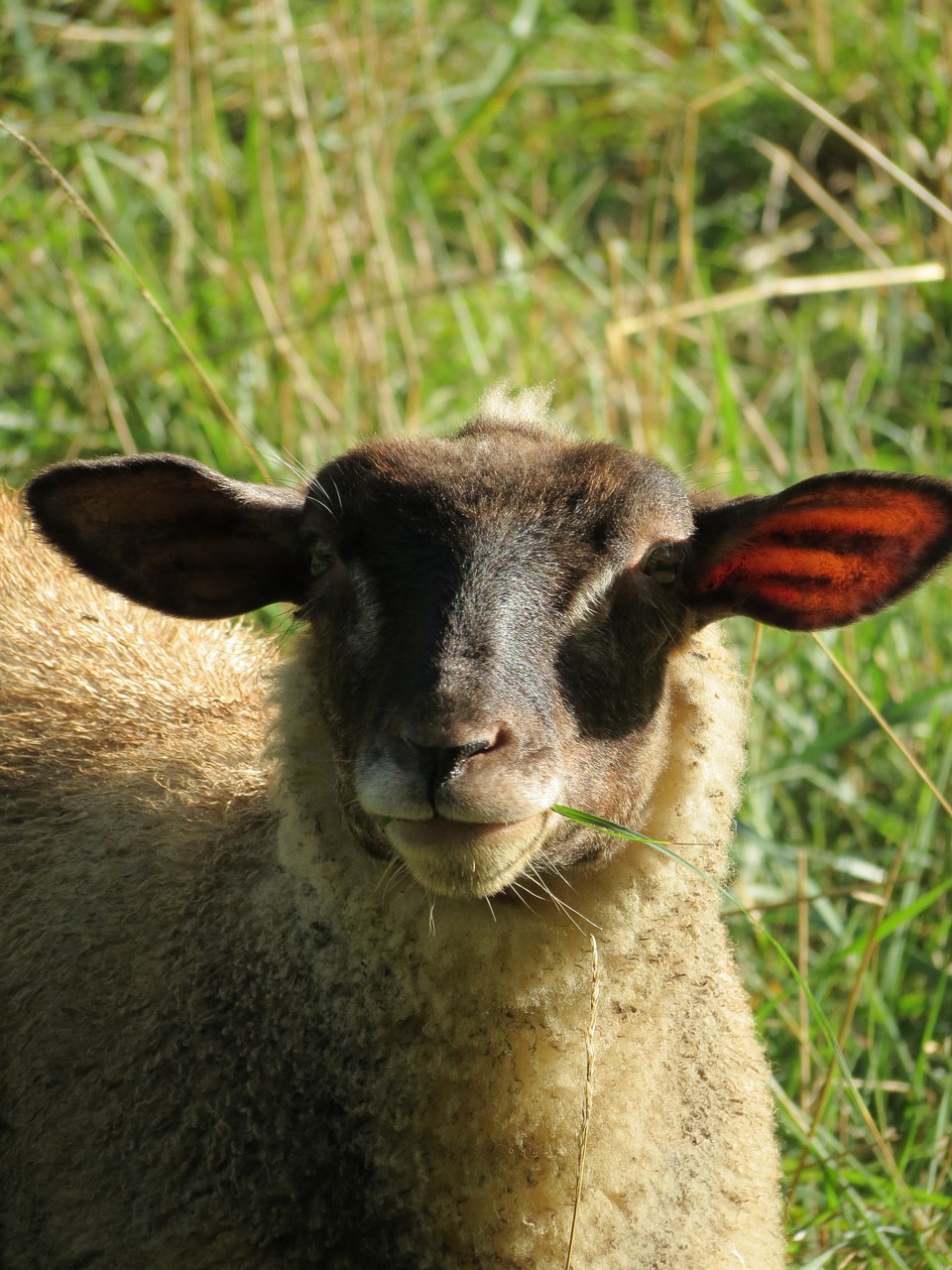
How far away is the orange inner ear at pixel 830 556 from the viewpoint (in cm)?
297

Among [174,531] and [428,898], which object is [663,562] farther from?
[174,531]

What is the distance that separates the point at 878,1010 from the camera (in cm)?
399

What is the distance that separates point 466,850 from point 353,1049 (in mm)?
589

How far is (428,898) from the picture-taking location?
112 inches

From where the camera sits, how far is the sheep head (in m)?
2.48

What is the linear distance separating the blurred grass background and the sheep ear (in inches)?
62.6

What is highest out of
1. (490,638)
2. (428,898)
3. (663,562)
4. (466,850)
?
(490,638)

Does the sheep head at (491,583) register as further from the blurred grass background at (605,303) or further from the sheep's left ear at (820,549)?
the blurred grass background at (605,303)

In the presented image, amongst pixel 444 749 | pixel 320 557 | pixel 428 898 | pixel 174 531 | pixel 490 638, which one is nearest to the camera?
pixel 444 749

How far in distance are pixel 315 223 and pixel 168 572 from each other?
2971 mm

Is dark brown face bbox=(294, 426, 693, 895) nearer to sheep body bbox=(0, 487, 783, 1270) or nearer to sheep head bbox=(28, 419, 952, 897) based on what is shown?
sheep head bbox=(28, 419, 952, 897)

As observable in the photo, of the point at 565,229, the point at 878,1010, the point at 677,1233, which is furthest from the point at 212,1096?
the point at 565,229

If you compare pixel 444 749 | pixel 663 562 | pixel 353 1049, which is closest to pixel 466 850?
pixel 444 749

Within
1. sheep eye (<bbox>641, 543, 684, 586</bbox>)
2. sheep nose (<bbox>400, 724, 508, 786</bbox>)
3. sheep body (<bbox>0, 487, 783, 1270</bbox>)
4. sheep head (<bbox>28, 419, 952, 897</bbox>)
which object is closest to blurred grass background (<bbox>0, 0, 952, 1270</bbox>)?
sheep body (<bbox>0, 487, 783, 1270</bbox>)
